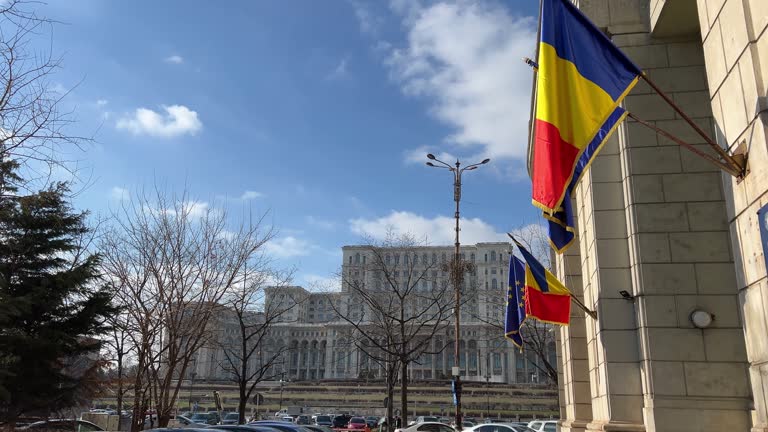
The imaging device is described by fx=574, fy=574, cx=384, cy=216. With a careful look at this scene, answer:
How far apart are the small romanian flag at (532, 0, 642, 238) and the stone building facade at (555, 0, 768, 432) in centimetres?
127

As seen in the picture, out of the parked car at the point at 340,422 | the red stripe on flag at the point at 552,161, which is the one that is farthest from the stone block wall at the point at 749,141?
the parked car at the point at 340,422

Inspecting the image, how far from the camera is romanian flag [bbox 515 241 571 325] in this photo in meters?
13.3

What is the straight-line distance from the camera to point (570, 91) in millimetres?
6930

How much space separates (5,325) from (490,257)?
125284mm

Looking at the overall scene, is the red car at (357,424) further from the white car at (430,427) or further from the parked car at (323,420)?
the white car at (430,427)

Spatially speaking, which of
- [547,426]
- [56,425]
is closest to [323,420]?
[547,426]

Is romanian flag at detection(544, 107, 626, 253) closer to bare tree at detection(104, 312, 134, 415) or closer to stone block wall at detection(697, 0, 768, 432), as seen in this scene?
stone block wall at detection(697, 0, 768, 432)

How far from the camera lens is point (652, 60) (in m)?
11.2

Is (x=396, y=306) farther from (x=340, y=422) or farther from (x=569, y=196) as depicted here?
(x=569, y=196)

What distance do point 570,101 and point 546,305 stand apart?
750 cm

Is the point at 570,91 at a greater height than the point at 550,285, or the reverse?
the point at 570,91

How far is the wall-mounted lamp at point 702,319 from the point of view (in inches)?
376

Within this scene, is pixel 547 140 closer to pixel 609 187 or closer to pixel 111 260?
pixel 609 187

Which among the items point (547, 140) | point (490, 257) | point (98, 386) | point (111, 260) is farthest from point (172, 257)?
point (490, 257)
